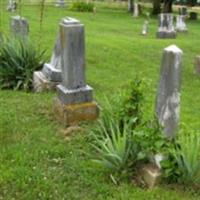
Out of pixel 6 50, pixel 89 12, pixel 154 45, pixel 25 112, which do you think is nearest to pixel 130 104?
pixel 25 112

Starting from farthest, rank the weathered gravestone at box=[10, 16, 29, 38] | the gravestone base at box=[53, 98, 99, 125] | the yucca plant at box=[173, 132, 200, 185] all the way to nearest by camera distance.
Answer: the weathered gravestone at box=[10, 16, 29, 38], the gravestone base at box=[53, 98, 99, 125], the yucca plant at box=[173, 132, 200, 185]

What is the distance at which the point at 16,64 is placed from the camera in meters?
8.95

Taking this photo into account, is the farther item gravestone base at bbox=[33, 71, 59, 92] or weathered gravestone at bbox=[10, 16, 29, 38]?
weathered gravestone at bbox=[10, 16, 29, 38]

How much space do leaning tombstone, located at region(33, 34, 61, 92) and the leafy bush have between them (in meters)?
0.37

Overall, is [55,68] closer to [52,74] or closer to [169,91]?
[52,74]

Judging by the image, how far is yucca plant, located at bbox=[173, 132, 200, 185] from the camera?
5250 mm

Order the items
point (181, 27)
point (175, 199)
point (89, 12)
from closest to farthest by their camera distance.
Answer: point (175, 199), point (181, 27), point (89, 12)

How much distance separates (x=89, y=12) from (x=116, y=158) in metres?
27.1

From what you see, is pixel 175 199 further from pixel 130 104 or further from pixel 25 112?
pixel 25 112

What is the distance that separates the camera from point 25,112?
A: 24.8ft

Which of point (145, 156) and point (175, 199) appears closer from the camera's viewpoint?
point (175, 199)

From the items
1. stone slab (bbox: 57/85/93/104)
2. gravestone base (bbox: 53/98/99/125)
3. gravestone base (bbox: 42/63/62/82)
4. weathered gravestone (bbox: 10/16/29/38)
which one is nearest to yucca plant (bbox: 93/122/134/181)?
gravestone base (bbox: 53/98/99/125)

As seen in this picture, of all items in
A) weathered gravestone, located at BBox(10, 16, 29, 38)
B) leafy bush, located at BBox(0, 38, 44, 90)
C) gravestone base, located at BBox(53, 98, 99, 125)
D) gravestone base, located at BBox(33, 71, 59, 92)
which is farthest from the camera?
weathered gravestone, located at BBox(10, 16, 29, 38)

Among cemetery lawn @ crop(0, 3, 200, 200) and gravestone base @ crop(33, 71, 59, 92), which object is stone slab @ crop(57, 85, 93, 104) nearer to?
cemetery lawn @ crop(0, 3, 200, 200)
